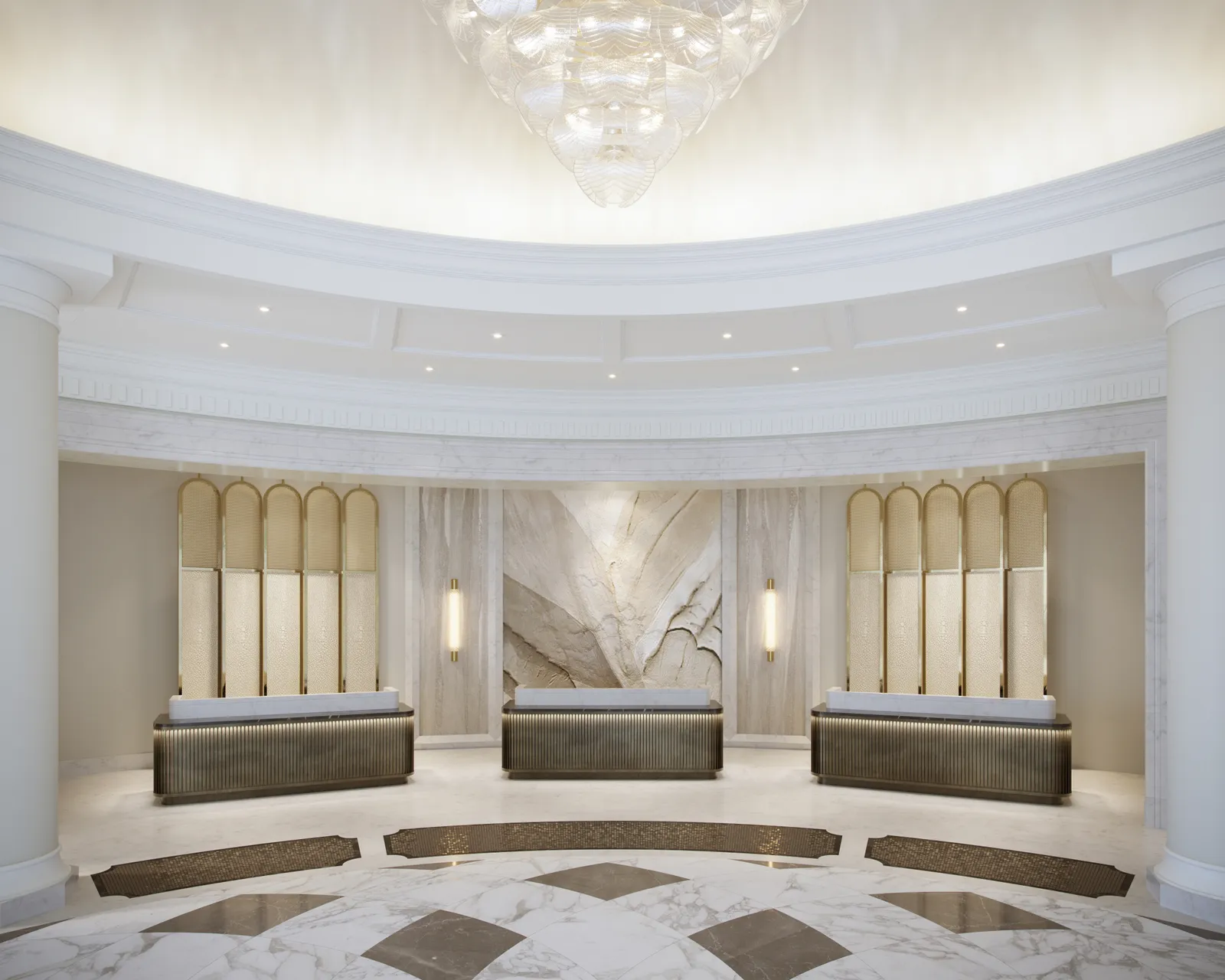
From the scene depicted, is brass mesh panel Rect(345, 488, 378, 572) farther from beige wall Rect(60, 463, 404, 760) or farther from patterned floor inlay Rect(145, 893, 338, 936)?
patterned floor inlay Rect(145, 893, 338, 936)

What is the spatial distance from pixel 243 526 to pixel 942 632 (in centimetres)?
820

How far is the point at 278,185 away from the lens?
695 centimetres

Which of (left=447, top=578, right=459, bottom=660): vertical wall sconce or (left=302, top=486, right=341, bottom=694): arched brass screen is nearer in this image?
(left=302, top=486, right=341, bottom=694): arched brass screen

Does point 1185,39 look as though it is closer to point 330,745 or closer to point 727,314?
point 727,314

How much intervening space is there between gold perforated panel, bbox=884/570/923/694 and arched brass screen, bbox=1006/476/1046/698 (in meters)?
1.00

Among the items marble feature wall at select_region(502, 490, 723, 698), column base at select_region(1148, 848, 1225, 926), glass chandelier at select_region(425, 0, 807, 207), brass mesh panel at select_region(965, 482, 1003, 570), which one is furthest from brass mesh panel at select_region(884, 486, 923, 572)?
glass chandelier at select_region(425, 0, 807, 207)

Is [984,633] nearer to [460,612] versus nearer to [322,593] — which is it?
[460,612]

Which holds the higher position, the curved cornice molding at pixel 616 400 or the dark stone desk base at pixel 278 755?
the curved cornice molding at pixel 616 400

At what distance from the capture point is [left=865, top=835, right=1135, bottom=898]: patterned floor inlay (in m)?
6.05

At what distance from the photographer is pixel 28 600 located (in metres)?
5.49

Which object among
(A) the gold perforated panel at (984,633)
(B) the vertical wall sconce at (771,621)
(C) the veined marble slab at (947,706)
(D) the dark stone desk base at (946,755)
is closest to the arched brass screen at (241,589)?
(B) the vertical wall sconce at (771,621)

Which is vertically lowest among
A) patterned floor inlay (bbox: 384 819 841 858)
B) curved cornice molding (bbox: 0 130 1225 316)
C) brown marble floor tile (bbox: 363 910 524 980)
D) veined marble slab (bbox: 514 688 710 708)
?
Result: patterned floor inlay (bbox: 384 819 841 858)

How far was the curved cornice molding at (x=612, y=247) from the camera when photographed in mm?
5617

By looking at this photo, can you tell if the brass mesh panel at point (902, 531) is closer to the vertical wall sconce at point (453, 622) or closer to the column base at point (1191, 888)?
the vertical wall sconce at point (453, 622)
